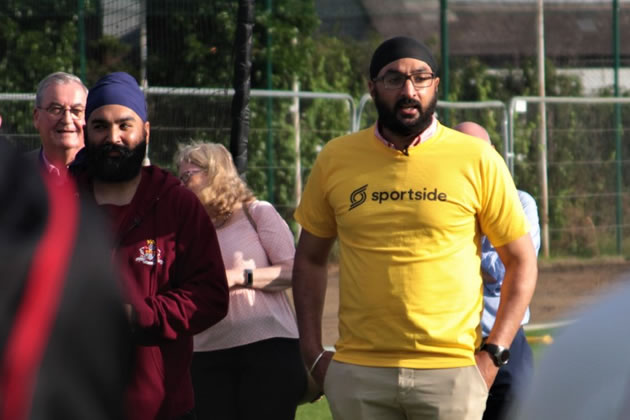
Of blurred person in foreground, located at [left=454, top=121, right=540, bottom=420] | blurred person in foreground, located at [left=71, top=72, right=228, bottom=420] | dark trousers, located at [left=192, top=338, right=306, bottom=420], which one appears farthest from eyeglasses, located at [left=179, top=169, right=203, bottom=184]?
blurred person in foreground, located at [left=454, top=121, right=540, bottom=420]

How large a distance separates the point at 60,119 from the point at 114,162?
1.10 m

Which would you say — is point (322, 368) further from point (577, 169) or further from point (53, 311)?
point (577, 169)

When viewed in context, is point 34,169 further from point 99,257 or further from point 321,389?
point 321,389

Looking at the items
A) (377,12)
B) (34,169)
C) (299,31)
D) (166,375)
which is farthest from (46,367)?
(377,12)

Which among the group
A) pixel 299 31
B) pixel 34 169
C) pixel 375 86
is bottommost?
pixel 34 169

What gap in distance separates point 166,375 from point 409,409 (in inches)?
37.5

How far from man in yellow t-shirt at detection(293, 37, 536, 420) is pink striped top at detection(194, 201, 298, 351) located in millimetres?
651

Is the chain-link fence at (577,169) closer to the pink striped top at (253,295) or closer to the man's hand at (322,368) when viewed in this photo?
the pink striped top at (253,295)

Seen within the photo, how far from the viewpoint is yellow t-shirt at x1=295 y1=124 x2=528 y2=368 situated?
4543 millimetres

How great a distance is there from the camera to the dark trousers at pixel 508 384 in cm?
571

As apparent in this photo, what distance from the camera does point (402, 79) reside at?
4875mm

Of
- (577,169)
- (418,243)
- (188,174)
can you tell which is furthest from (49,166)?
(577,169)

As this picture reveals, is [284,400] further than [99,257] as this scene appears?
Yes

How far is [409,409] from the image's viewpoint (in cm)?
459
